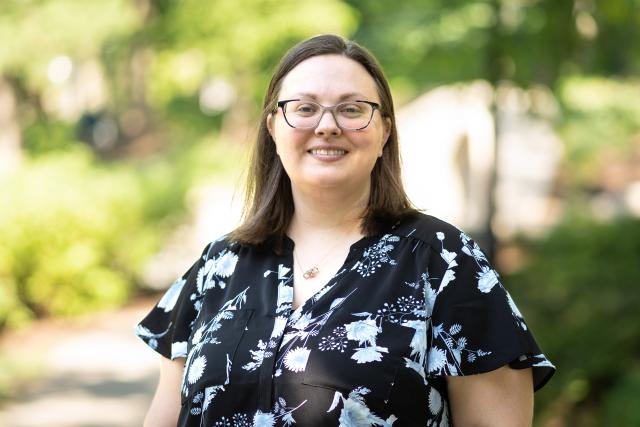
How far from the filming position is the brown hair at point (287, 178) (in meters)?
2.38

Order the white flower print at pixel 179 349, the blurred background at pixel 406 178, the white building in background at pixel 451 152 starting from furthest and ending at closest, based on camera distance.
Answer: the white building in background at pixel 451 152, the blurred background at pixel 406 178, the white flower print at pixel 179 349

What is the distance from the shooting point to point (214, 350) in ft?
7.57

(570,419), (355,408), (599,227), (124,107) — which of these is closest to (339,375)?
(355,408)

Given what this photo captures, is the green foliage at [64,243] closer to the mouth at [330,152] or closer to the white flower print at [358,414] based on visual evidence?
the mouth at [330,152]

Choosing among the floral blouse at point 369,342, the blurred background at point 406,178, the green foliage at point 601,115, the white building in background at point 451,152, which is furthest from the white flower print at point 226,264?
the white building in background at point 451,152

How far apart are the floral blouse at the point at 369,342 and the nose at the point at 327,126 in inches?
11.3

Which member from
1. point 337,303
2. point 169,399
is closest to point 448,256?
point 337,303

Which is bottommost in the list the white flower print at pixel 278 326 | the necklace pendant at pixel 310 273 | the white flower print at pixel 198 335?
the white flower print at pixel 278 326

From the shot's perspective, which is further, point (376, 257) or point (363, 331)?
point (376, 257)

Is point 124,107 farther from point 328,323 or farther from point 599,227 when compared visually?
point 328,323

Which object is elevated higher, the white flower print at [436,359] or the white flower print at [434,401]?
the white flower print at [436,359]

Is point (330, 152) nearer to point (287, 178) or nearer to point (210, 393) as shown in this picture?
point (287, 178)

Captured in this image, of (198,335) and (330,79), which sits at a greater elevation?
(330,79)

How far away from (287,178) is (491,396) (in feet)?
2.82
